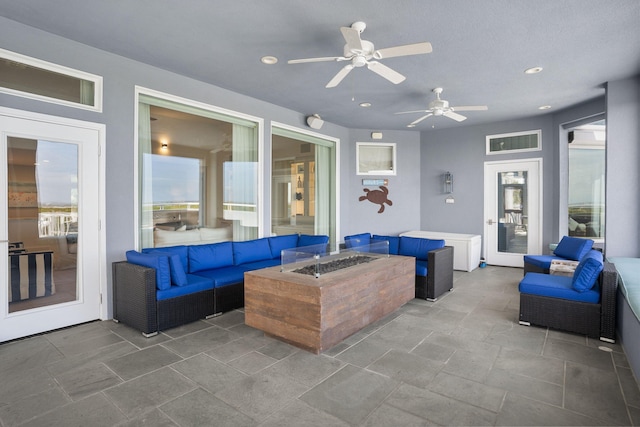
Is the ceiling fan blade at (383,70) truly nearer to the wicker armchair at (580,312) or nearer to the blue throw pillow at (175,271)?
the wicker armchair at (580,312)

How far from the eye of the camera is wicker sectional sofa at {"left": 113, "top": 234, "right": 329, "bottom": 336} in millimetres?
3205

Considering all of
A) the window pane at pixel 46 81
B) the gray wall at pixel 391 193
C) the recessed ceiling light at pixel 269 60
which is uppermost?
the recessed ceiling light at pixel 269 60

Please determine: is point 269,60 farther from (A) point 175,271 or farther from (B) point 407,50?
(A) point 175,271

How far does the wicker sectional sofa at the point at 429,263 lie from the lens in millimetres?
4344

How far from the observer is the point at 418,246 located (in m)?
4.87

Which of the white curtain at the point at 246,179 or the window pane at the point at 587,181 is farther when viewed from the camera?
the window pane at the point at 587,181

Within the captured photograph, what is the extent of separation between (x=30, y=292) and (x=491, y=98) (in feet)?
20.6

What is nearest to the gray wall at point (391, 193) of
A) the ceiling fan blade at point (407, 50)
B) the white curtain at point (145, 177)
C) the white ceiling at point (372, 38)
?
the white ceiling at point (372, 38)

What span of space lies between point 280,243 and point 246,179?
1.12 metres

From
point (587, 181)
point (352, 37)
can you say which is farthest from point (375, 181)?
point (352, 37)

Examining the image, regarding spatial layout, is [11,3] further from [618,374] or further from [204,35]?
[618,374]

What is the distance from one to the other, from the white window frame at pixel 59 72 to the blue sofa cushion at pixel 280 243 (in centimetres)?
273

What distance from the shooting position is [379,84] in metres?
4.59

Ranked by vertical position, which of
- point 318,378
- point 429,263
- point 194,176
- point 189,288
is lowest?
point 318,378
